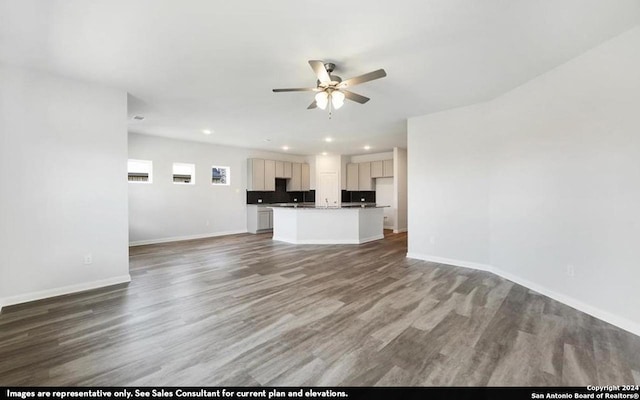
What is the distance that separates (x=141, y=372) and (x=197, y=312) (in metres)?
0.91

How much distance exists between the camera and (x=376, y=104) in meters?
4.09

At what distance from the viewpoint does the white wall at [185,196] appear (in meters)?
6.17

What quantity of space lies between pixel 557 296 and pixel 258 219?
6.83 m

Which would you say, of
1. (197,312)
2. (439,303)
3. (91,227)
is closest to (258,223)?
(91,227)

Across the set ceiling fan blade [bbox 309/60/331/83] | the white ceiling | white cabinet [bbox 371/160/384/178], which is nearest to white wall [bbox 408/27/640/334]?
the white ceiling

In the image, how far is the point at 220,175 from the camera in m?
7.68

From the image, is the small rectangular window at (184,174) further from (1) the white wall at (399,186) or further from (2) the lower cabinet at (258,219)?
(1) the white wall at (399,186)

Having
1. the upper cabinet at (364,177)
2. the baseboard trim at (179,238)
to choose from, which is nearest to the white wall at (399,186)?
the upper cabinet at (364,177)

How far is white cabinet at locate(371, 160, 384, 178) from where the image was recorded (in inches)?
339

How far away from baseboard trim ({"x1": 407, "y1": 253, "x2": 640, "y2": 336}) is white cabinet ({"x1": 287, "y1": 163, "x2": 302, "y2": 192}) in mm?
5520

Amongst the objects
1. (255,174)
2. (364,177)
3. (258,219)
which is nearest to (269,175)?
(255,174)

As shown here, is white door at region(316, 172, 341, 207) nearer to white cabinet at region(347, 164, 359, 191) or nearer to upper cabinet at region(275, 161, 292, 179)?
white cabinet at region(347, 164, 359, 191)

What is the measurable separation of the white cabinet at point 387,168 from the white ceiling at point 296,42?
446cm

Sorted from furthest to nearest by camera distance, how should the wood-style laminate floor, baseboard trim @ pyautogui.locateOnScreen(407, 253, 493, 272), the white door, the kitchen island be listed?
the white door → the kitchen island → baseboard trim @ pyautogui.locateOnScreen(407, 253, 493, 272) → the wood-style laminate floor
